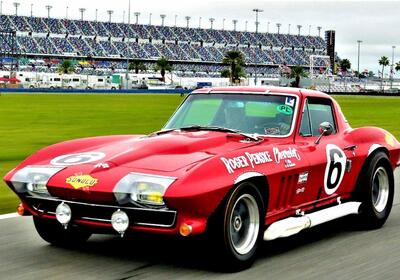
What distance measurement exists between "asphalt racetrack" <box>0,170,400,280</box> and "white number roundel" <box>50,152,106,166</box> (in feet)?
2.34

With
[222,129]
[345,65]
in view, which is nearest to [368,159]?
[222,129]

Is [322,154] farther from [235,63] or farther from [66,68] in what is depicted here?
[235,63]

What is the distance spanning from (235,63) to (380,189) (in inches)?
4567

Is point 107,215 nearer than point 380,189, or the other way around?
point 107,215

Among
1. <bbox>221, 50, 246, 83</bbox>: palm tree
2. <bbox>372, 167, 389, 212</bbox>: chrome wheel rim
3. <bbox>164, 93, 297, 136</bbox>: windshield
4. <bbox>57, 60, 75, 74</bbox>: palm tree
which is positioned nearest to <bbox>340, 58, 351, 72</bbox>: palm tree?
<bbox>221, 50, 246, 83</bbox>: palm tree

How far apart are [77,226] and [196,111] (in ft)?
6.06

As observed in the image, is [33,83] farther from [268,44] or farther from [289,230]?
[289,230]

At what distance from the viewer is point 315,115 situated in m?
6.58

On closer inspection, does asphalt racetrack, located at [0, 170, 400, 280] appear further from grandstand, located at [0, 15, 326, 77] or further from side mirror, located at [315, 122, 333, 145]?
grandstand, located at [0, 15, 326, 77]

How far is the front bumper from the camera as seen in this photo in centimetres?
470

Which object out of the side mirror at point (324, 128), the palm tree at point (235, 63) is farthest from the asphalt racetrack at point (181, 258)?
the palm tree at point (235, 63)

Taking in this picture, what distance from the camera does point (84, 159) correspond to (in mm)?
5211

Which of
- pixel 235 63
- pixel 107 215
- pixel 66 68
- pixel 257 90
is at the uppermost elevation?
pixel 235 63

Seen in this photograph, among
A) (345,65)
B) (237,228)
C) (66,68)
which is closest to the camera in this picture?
(237,228)
